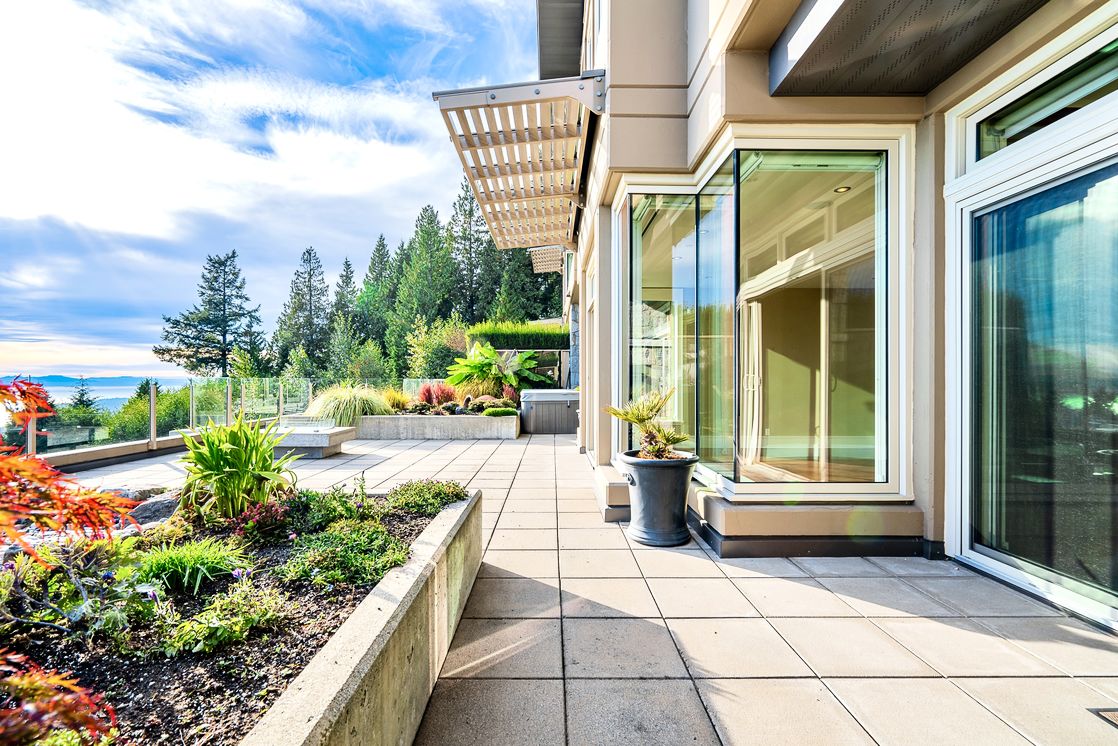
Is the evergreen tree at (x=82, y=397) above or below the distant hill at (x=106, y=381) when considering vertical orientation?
below

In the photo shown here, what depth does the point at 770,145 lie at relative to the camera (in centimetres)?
365

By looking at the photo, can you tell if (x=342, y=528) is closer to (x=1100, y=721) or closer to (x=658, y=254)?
(x=1100, y=721)

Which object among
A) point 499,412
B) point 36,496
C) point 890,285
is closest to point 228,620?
point 36,496

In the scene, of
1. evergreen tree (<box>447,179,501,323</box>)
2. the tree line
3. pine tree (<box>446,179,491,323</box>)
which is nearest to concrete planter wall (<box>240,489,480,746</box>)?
the tree line

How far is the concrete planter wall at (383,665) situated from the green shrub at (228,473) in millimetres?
1008

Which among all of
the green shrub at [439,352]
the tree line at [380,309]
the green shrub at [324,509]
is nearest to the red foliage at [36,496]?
the green shrub at [324,509]

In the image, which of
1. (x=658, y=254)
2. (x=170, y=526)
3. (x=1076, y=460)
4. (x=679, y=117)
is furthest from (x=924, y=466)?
(x=170, y=526)

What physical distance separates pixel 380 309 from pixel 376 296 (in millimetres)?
1820

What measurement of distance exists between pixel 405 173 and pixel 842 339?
33.0 m

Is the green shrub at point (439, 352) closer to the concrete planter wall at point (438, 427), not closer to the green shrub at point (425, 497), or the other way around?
the concrete planter wall at point (438, 427)

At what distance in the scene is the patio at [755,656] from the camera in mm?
1846

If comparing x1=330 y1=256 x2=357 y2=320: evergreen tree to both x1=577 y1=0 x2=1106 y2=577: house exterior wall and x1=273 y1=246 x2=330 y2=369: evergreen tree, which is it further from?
x1=577 y1=0 x2=1106 y2=577: house exterior wall

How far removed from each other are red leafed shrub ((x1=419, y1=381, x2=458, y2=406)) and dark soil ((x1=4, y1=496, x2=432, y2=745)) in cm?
983

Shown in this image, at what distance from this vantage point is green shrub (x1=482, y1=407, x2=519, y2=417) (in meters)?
10.6
